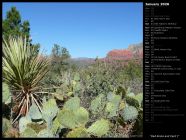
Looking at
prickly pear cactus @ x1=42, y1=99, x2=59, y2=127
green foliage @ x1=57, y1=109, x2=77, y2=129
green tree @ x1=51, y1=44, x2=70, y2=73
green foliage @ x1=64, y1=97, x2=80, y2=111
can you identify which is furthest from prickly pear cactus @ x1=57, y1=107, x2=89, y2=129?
green tree @ x1=51, y1=44, x2=70, y2=73

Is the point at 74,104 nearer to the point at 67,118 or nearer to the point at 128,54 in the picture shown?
the point at 67,118

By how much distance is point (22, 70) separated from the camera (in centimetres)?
628

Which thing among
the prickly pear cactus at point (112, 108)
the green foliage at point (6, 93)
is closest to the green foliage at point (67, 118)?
the green foliage at point (6, 93)

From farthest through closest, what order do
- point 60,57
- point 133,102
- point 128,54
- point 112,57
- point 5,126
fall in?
1. point 128,54
2. point 112,57
3. point 60,57
4. point 133,102
5. point 5,126

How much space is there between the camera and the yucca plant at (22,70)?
20.1 feet

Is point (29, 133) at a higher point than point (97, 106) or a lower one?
lower

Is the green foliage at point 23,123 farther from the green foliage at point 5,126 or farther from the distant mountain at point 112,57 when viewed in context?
the distant mountain at point 112,57

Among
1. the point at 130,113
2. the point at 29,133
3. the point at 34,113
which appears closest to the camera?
the point at 29,133

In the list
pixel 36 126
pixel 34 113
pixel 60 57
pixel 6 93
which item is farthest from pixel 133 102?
pixel 60 57

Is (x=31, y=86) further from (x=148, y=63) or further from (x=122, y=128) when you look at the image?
(x=148, y=63)

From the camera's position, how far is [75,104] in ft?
19.1

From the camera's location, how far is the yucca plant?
6.12 m

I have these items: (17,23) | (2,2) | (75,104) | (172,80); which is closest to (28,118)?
(75,104)

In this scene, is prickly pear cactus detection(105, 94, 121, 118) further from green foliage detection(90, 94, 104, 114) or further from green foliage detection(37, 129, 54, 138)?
green foliage detection(37, 129, 54, 138)
